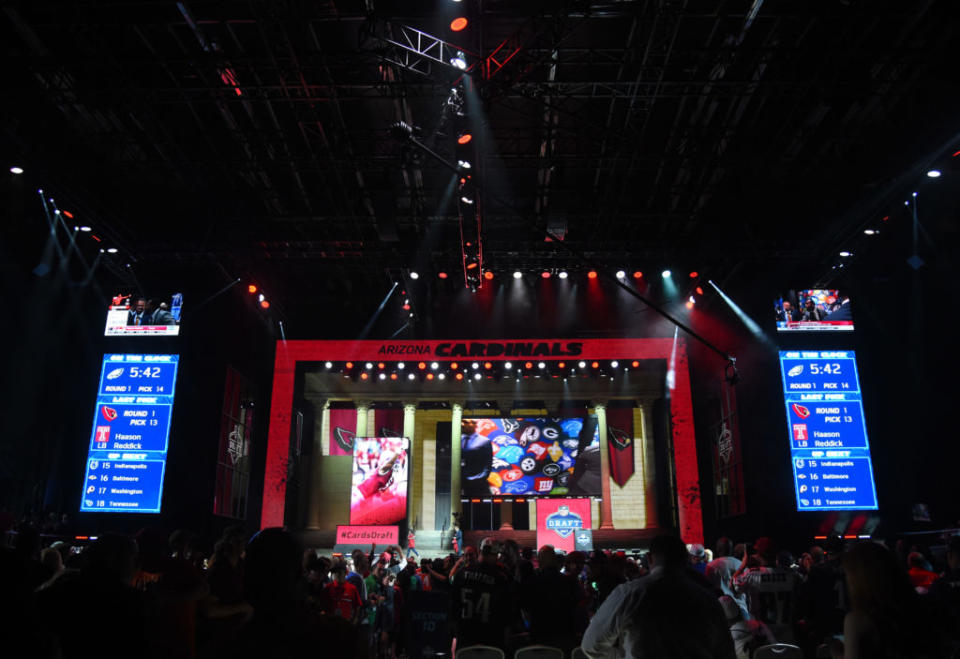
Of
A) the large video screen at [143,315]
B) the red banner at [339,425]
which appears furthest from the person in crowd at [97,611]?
the red banner at [339,425]

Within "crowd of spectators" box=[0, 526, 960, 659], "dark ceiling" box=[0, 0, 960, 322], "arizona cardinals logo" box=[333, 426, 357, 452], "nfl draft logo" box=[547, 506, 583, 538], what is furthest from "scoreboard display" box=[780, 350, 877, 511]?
"arizona cardinals logo" box=[333, 426, 357, 452]

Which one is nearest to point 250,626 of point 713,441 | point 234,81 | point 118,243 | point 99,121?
point 234,81

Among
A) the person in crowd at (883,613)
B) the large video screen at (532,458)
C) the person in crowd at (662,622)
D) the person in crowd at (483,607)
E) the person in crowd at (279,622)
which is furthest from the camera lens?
the large video screen at (532,458)

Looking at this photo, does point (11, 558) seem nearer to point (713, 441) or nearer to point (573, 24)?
point (573, 24)

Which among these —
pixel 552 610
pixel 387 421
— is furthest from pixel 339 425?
pixel 552 610

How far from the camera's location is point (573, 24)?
10000 mm

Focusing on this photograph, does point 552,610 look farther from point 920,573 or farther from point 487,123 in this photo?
point 487,123

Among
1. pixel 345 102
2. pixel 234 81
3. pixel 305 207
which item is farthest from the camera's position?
pixel 305 207

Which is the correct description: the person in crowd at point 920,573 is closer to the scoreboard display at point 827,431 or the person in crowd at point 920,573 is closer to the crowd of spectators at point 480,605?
the crowd of spectators at point 480,605

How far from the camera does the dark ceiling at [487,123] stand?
9.63 meters

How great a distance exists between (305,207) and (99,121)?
4557 mm

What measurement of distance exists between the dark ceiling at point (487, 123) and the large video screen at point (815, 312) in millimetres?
926

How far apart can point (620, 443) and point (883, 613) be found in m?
22.5

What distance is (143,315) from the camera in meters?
15.7
